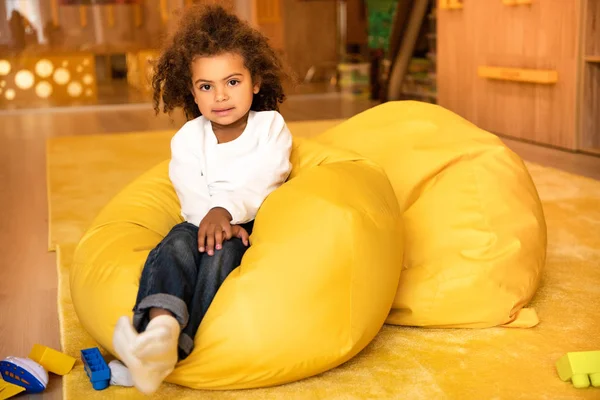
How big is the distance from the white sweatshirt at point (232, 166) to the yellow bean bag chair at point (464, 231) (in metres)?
0.37

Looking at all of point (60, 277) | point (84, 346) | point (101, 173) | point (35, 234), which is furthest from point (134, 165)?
point (84, 346)

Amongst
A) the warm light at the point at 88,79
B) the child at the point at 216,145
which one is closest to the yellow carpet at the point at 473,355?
the child at the point at 216,145

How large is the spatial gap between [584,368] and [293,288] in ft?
2.08

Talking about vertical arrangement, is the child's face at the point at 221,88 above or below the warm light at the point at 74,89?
above

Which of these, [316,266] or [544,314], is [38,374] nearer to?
[316,266]

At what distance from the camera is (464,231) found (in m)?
2.01

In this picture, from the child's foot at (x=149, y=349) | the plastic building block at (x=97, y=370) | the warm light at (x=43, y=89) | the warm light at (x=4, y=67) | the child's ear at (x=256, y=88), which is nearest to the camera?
the child's foot at (x=149, y=349)

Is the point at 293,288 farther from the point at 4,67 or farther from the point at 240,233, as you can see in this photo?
the point at 4,67

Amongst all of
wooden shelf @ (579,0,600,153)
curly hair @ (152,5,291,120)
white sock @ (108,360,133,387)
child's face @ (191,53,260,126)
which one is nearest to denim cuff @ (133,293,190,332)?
white sock @ (108,360,133,387)

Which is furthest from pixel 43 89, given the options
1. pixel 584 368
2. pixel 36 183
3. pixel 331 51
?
pixel 584 368

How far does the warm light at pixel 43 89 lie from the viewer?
27.4 feet

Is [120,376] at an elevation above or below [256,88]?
below

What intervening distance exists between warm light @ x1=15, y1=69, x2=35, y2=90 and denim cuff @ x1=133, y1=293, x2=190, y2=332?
7.37 metres

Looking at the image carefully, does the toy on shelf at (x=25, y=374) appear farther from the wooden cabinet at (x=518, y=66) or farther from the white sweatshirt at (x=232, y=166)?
the wooden cabinet at (x=518, y=66)
